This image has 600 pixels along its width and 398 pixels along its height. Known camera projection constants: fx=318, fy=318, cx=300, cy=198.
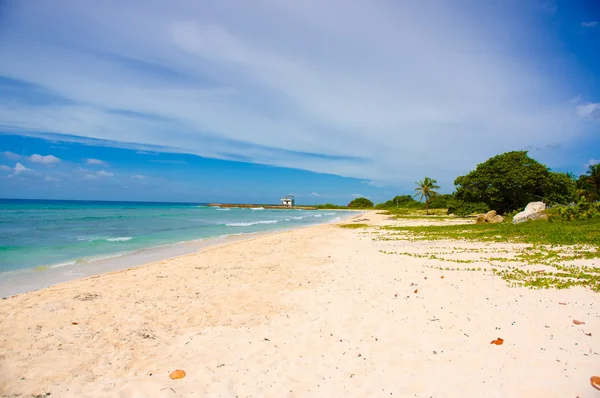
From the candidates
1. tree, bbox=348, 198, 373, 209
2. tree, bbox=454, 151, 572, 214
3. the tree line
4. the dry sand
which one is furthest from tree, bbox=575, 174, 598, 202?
→ tree, bbox=348, 198, 373, 209

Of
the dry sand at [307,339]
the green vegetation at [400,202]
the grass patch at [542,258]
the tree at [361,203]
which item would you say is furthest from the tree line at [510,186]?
the tree at [361,203]

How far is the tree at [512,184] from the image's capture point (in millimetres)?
36656

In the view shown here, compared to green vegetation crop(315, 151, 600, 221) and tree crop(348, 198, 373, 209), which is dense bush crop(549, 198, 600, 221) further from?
tree crop(348, 198, 373, 209)

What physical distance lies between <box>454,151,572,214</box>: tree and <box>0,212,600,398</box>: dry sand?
3472cm

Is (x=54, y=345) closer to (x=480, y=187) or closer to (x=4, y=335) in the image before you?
(x=4, y=335)

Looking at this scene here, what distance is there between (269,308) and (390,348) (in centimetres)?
313

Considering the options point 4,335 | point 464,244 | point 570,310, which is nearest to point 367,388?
point 570,310

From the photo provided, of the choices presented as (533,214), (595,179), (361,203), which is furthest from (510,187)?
(361,203)

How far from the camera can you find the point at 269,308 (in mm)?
7324

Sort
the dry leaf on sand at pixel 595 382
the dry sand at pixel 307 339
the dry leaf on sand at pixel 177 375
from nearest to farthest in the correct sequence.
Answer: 1. the dry leaf on sand at pixel 595 382
2. the dry sand at pixel 307 339
3. the dry leaf on sand at pixel 177 375

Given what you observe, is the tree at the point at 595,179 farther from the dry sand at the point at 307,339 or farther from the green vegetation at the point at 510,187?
the dry sand at the point at 307,339

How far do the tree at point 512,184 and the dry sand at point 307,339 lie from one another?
114 feet

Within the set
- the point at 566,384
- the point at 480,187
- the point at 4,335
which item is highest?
the point at 480,187

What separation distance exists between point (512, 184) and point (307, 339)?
4044 cm
